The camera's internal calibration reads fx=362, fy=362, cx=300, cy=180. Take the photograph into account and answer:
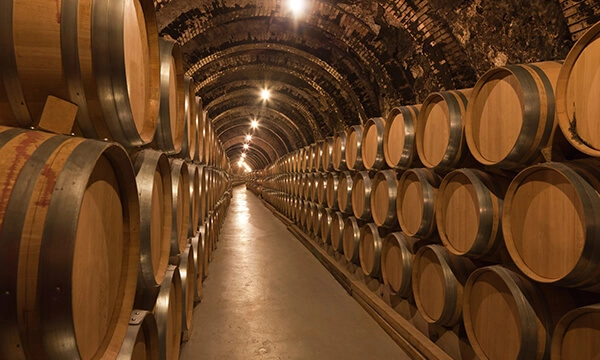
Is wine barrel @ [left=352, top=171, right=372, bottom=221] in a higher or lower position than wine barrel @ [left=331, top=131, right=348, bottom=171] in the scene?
lower

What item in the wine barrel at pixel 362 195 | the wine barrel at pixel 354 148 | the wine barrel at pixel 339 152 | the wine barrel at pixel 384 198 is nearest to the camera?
the wine barrel at pixel 384 198

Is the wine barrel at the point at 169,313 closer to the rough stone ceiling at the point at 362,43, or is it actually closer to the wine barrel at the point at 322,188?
the rough stone ceiling at the point at 362,43

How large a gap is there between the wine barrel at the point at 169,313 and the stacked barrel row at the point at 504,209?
2018 millimetres

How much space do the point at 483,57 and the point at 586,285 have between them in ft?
9.01

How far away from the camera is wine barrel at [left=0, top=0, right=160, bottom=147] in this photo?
1162 millimetres

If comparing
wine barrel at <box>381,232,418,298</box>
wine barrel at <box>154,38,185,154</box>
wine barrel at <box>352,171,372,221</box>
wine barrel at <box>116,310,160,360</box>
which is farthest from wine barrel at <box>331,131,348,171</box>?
wine barrel at <box>116,310,160,360</box>

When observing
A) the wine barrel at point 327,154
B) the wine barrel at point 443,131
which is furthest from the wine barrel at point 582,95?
the wine barrel at point 327,154

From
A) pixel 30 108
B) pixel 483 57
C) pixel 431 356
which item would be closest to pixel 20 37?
pixel 30 108

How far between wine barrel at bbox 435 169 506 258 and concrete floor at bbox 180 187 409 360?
1.31 m

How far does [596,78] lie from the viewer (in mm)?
1648

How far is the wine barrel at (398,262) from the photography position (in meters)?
3.60

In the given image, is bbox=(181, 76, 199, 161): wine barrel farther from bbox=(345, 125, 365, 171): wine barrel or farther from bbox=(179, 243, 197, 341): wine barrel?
bbox=(345, 125, 365, 171): wine barrel

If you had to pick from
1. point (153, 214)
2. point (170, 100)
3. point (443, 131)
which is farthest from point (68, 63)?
point (443, 131)

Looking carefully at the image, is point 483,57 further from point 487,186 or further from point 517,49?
point 487,186
